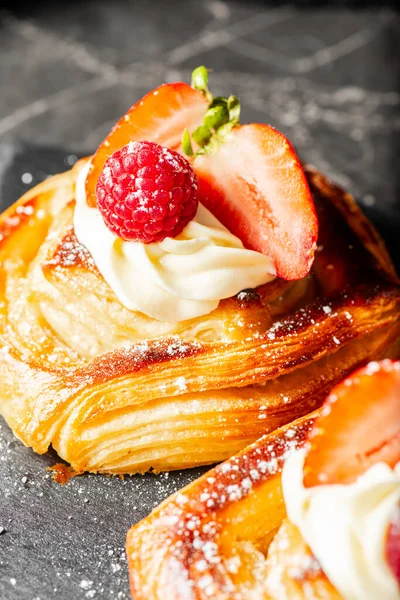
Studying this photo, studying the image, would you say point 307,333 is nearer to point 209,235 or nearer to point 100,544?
point 209,235

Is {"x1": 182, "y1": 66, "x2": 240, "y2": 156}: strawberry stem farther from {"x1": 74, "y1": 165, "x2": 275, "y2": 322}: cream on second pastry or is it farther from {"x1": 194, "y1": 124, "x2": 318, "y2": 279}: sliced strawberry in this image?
{"x1": 74, "y1": 165, "x2": 275, "y2": 322}: cream on second pastry

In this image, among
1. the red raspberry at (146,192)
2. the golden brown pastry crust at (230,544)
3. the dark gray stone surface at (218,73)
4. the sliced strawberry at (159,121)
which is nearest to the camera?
the golden brown pastry crust at (230,544)

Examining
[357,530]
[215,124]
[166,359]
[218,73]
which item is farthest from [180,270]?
[218,73]

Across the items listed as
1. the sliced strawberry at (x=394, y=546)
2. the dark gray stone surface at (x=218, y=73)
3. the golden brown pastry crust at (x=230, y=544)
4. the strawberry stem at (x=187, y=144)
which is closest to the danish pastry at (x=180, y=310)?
the strawberry stem at (x=187, y=144)

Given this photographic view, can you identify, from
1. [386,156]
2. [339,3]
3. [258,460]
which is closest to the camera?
[258,460]

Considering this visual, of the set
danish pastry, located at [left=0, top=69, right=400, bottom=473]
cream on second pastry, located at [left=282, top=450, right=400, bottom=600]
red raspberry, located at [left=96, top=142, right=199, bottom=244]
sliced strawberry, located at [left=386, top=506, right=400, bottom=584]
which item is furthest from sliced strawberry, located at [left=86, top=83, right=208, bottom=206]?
sliced strawberry, located at [left=386, top=506, right=400, bottom=584]

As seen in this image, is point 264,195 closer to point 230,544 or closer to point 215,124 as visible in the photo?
point 215,124

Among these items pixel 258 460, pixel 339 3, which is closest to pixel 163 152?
pixel 258 460

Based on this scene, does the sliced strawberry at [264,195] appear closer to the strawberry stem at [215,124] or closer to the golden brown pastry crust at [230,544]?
the strawberry stem at [215,124]
